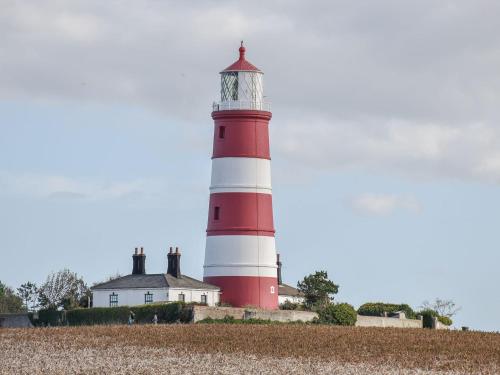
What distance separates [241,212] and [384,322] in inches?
412

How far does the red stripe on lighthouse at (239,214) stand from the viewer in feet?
244

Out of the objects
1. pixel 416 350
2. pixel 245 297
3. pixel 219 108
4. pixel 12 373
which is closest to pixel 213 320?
pixel 245 297

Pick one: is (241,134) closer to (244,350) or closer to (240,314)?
(240,314)

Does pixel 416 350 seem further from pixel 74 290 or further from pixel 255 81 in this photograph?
pixel 74 290

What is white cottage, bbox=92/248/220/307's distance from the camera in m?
76.8

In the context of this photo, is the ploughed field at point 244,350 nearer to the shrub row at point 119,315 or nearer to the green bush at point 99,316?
the shrub row at point 119,315

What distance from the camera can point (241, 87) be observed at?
253 ft

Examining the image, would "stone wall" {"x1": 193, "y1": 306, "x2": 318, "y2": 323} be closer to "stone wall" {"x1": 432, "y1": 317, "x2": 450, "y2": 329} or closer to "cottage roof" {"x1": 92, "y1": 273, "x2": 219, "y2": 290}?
"cottage roof" {"x1": 92, "y1": 273, "x2": 219, "y2": 290}

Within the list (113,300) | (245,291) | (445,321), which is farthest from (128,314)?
(445,321)

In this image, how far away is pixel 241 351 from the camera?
53.1 m

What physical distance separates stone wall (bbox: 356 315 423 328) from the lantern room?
12029 mm

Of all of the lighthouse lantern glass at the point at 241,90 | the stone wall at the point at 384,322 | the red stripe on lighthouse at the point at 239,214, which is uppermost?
the lighthouse lantern glass at the point at 241,90

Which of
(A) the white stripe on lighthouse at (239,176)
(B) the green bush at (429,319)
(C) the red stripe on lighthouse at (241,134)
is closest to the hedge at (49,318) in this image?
(A) the white stripe on lighthouse at (239,176)

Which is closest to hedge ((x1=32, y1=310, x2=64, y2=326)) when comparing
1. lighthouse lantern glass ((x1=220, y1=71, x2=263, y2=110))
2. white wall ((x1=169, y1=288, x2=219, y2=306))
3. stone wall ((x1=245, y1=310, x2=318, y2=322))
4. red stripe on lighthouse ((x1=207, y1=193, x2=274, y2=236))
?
white wall ((x1=169, y1=288, x2=219, y2=306))
